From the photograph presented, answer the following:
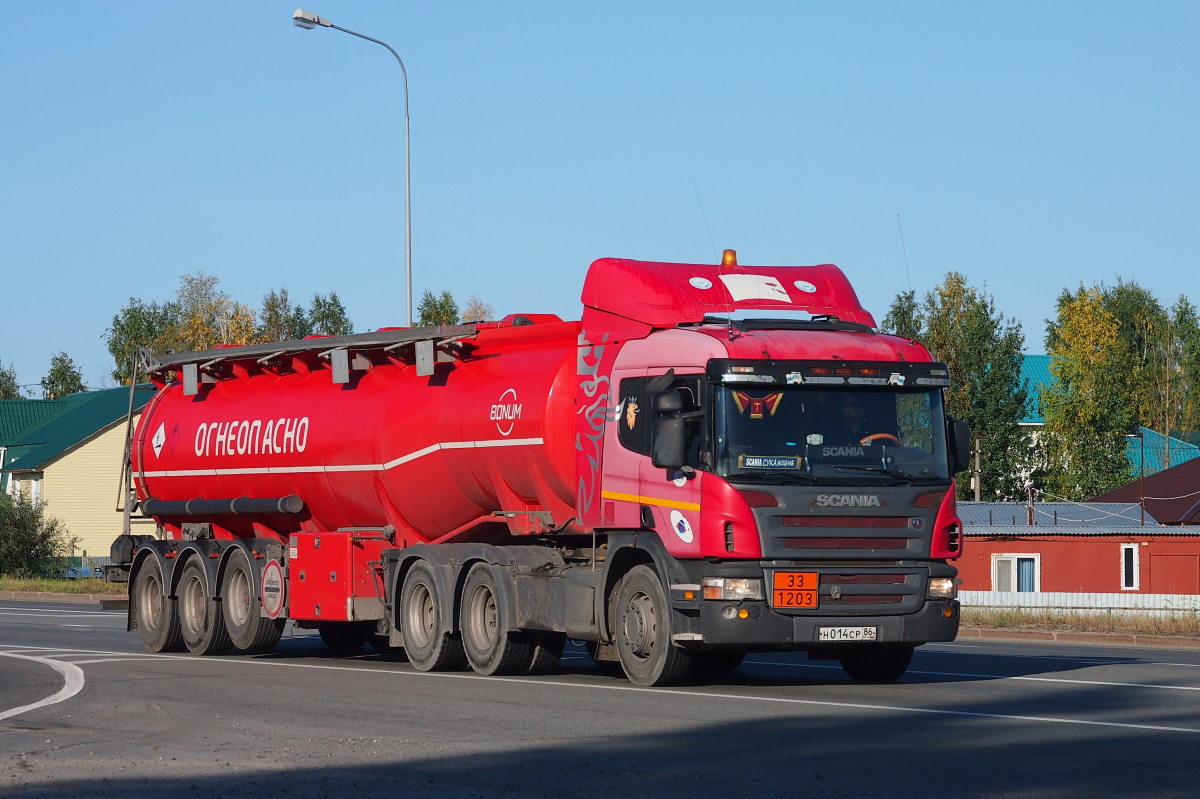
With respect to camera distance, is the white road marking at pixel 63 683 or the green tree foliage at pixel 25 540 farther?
the green tree foliage at pixel 25 540

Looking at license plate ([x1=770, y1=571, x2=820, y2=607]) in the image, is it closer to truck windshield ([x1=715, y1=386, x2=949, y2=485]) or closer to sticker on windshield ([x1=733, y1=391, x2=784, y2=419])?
truck windshield ([x1=715, y1=386, x2=949, y2=485])

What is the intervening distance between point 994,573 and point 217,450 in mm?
31351

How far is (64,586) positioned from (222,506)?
28.6 metres

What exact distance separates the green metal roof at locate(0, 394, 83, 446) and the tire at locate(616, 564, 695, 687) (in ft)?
221

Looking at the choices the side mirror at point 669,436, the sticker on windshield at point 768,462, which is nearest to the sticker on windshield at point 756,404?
the sticker on windshield at point 768,462

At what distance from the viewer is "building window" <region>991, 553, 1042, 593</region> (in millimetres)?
48531

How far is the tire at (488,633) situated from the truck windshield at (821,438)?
12.2 feet

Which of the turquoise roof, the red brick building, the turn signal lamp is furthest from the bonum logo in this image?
the turquoise roof

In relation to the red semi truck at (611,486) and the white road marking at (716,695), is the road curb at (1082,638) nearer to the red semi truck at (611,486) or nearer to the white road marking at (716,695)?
the red semi truck at (611,486)

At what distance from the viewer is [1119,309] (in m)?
104

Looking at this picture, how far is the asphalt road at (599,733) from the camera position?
9133 millimetres

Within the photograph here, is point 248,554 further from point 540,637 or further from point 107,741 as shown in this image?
point 107,741

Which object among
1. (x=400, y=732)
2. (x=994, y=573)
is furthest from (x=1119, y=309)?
(x=400, y=732)

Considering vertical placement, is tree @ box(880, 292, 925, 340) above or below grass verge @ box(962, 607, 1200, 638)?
above
